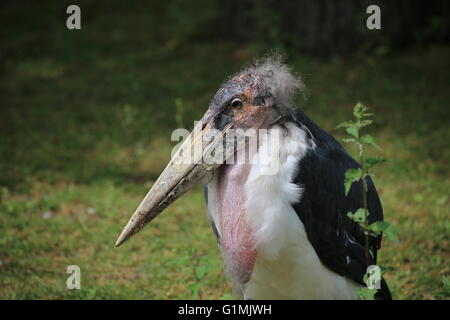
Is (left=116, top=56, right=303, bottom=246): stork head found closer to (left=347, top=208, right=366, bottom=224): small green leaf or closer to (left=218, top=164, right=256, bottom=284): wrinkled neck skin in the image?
(left=218, top=164, right=256, bottom=284): wrinkled neck skin

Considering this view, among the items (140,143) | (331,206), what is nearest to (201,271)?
(331,206)

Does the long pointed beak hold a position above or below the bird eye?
below

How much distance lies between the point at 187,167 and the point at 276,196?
0.42m

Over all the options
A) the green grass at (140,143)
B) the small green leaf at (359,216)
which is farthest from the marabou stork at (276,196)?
the green grass at (140,143)

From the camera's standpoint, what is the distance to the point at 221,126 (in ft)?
9.67

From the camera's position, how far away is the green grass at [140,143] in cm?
427

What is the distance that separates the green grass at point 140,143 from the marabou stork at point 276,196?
34 cm

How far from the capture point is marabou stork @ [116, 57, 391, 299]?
2.82m

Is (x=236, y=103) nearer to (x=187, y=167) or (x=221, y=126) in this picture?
(x=221, y=126)

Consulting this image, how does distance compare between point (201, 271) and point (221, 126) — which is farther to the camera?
point (201, 271)

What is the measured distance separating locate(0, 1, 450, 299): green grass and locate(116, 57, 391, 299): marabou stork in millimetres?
339

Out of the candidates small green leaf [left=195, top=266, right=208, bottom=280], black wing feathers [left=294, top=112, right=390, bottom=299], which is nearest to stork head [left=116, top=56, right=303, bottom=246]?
black wing feathers [left=294, top=112, right=390, bottom=299]
